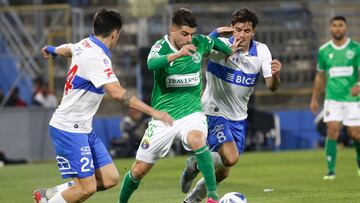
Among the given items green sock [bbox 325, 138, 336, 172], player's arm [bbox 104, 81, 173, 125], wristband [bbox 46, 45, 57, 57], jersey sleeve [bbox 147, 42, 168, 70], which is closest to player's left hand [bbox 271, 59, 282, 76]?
jersey sleeve [bbox 147, 42, 168, 70]

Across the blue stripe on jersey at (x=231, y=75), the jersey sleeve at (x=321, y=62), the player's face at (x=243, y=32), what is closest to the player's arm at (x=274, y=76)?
the blue stripe on jersey at (x=231, y=75)

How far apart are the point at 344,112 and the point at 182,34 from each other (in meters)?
6.95

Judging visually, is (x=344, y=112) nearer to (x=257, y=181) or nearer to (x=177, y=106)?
(x=257, y=181)

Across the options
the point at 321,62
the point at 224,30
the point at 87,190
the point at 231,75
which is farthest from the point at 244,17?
the point at 321,62

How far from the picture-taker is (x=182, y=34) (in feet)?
40.0

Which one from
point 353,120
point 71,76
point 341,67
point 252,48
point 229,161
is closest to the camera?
point 71,76

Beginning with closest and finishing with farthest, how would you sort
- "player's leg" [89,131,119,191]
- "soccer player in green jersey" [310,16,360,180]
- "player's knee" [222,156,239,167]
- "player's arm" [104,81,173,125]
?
1. "player's arm" [104,81,173,125]
2. "player's leg" [89,131,119,191]
3. "player's knee" [222,156,239,167]
4. "soccer player in green jersey" [310,16,360,180]

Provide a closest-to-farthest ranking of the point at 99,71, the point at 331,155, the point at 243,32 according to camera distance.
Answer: the point at 99,71, the point at 243,32, the point at 331,155

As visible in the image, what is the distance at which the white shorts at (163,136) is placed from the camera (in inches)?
474

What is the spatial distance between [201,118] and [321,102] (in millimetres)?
17525

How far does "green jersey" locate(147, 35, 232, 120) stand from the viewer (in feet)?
40.1

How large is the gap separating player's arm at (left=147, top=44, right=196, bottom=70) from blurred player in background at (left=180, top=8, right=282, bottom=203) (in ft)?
4.70

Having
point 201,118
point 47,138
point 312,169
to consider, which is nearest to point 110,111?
point 47,138

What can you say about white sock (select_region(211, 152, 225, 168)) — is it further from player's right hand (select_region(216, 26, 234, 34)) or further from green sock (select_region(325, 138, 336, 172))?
green sock (select_region(325, 138, 336, 172))
